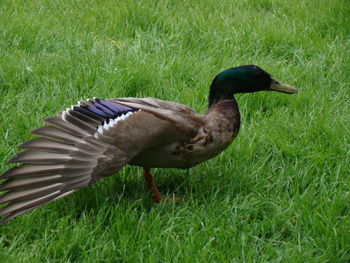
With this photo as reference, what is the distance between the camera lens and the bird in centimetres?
268

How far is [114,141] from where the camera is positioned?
2.90m

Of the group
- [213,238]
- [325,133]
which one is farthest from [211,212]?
[325,133]

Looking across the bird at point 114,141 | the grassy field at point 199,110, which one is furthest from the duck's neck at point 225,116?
the grassy field at point 199,110

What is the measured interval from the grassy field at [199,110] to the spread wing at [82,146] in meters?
0.26

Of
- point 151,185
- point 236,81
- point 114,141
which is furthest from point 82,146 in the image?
point 236,81

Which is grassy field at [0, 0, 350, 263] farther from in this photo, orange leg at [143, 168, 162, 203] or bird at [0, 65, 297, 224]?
bird at [0, 65, 297, 224]

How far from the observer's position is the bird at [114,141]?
8.79 feet

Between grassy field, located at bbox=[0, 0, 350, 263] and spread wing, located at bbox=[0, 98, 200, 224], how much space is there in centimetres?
26

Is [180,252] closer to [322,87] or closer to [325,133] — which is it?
[325,133]

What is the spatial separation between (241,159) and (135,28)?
223cm

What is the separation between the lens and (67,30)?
516 cm

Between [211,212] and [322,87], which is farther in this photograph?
[322,87]

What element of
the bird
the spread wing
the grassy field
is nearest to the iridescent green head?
→ the bird

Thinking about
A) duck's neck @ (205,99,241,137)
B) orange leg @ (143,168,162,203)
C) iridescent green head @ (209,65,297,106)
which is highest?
iridescent green head @ (209,65,297,106)
